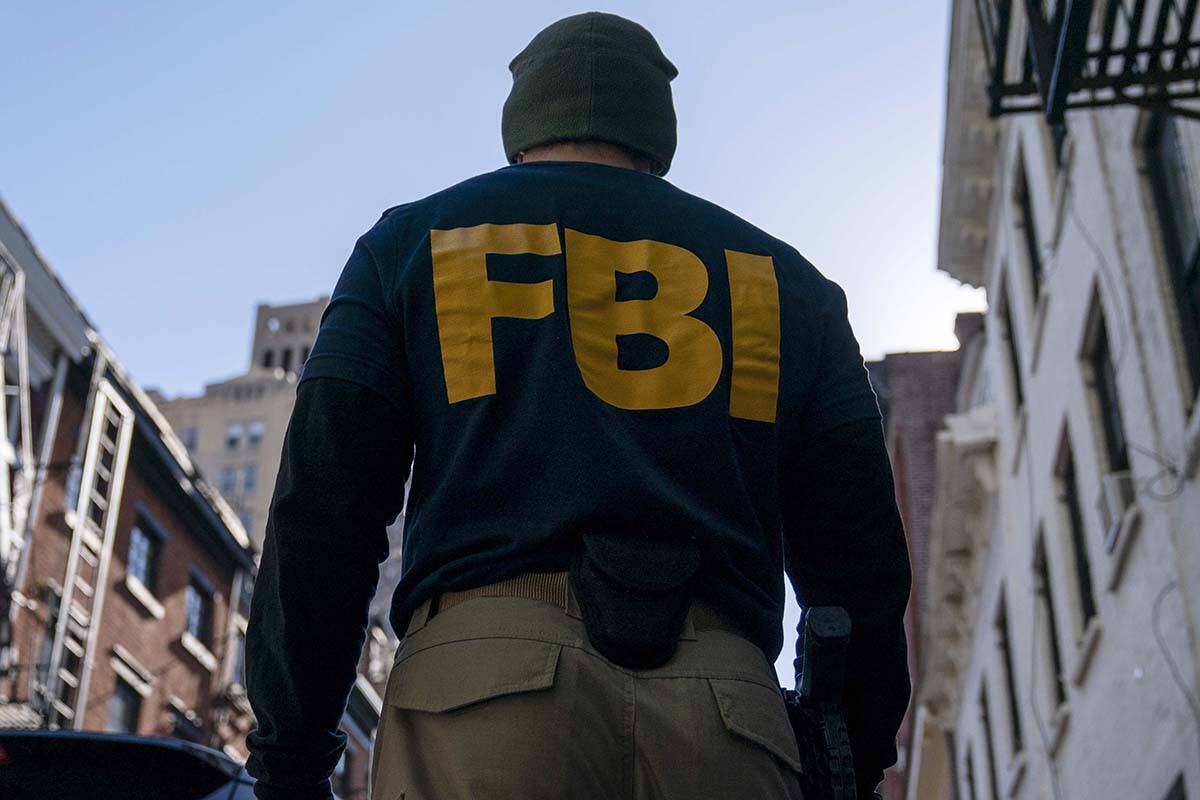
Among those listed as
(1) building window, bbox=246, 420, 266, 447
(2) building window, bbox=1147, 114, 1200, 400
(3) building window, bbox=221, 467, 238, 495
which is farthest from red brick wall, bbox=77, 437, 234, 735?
(1) building window, bbox=246, 420, 266, 447

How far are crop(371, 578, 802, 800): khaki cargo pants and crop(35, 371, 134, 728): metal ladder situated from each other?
2344 cm

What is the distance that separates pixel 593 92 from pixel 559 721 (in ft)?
4.88

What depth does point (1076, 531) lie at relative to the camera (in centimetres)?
1686

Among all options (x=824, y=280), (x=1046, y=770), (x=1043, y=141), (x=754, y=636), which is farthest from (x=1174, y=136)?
(x=754, y=636)

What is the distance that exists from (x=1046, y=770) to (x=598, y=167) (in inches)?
618

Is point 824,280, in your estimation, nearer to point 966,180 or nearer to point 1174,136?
point 1174,136

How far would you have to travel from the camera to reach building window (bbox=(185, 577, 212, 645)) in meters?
32.1

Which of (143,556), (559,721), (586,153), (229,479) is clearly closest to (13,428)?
(143,556)

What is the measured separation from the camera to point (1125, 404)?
13.7 metres

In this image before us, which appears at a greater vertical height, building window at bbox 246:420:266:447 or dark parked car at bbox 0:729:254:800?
building window at bbox 246:420:266:447

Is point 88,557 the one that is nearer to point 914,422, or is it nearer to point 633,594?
point 914,422

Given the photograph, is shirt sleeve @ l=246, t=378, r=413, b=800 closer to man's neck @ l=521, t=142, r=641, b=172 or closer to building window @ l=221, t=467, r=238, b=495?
man's neck @ l=521, t=142, r=641, b=172

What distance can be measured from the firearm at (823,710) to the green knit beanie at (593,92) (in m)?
1.18

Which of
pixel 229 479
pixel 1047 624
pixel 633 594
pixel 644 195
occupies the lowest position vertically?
pixel 633 594
